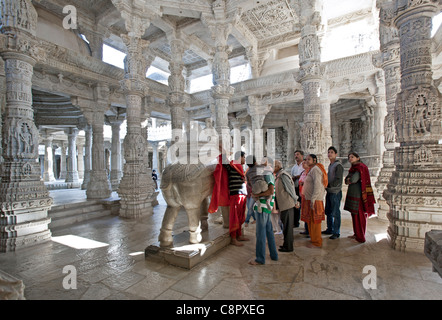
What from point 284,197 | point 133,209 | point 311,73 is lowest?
point 133,209

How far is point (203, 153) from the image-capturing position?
3854mm

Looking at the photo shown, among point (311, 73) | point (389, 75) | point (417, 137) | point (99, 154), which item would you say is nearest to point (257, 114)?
point (311, 73)

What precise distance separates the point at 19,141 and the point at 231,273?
4530 millimetres

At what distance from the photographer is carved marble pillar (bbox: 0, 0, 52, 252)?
395 centimetres

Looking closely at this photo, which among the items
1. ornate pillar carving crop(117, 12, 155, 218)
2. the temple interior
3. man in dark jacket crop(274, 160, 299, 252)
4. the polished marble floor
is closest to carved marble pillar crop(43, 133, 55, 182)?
the temple interior

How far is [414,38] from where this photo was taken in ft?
11.4

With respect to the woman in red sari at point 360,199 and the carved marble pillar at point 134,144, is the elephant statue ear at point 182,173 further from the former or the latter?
the carved marble pillar at point 134,144

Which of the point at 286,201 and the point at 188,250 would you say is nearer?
the point at 188,250

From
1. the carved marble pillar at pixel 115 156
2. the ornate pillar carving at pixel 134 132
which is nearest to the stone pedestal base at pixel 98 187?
the ornate pillar carving at pixel 134 132

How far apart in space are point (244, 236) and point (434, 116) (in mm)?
3700

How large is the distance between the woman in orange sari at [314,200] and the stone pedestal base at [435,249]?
1.74 meters

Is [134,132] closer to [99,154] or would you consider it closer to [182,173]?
[99,154]
